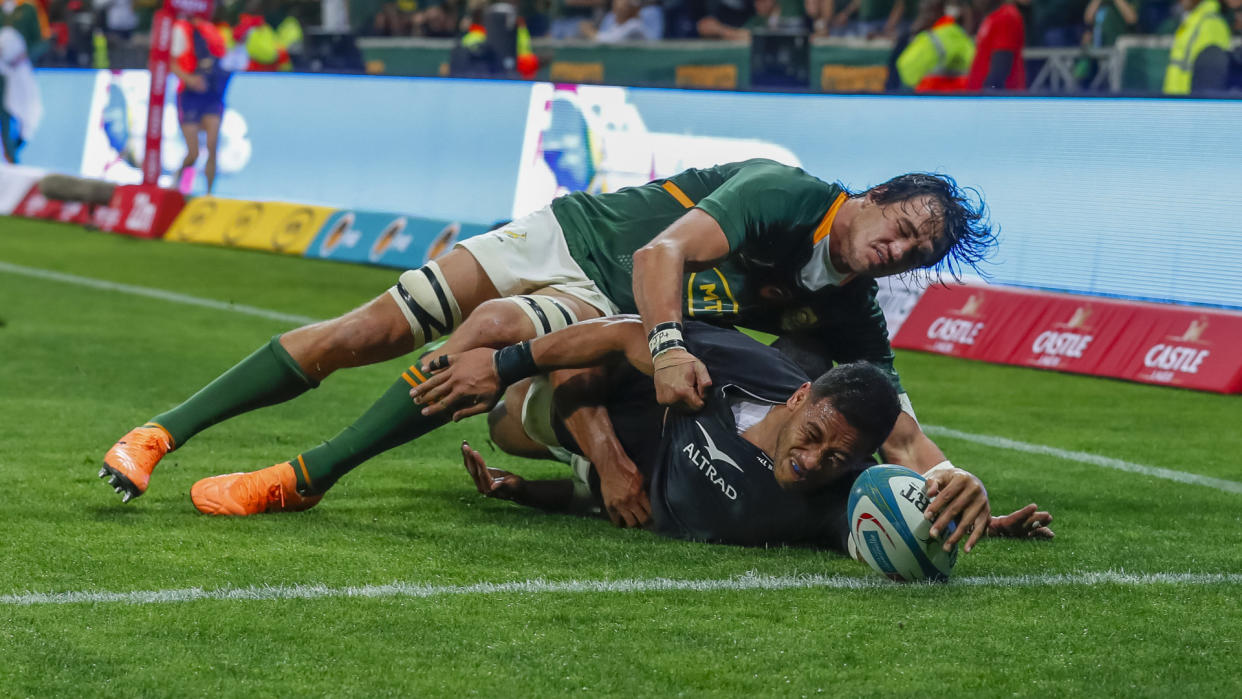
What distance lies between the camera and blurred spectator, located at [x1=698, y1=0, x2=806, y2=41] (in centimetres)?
1870

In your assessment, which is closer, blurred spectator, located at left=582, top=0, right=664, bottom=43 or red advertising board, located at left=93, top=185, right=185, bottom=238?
red advertising board, located at left=93, top=185, right=185, bottom=238

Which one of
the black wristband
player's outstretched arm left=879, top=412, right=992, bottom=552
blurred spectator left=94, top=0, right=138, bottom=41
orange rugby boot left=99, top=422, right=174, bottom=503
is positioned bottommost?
blurred spectator left=94, top=0, right=138, bottom=41

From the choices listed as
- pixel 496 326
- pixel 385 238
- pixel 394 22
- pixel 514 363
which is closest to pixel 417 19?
pixel 394 22

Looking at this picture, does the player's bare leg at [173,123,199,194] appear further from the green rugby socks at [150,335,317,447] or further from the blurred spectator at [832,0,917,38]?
the green rugby socks at [150,335,317,447]

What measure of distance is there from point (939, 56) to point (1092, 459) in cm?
888

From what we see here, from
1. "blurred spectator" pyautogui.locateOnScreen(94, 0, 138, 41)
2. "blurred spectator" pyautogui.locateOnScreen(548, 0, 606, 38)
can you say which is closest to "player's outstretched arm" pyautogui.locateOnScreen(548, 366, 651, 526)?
"blurred spectator" pyautogui.locateOnScreen(548, 0, 606, 38)

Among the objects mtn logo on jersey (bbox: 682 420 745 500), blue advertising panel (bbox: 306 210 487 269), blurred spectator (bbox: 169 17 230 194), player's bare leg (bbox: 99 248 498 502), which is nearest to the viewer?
mtn logo on jersey (bbox: 682 420 745 500)

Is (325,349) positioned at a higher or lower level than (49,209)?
higher

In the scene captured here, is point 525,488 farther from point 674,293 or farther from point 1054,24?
point 1054,24

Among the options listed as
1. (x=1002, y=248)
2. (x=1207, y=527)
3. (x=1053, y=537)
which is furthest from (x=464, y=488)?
(x=1002, y=248)

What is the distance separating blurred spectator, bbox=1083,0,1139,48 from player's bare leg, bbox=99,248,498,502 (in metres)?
11.6

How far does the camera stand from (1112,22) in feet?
52.5

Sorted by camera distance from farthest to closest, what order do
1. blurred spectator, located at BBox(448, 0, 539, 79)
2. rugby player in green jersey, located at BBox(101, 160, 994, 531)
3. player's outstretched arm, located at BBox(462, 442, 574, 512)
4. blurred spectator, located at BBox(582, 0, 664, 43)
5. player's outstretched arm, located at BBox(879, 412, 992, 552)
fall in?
blurred spectator, located at BBox(582, 0, 664, 43)
blurred spectator, located at BBox(448, 0, 539, 79)
player's outstretched arm, located at BBox(462, 442, 574, 512)
rugby player in green jersey, located at BBox(101, 160, 994, 531)
player's outstretched arm, located at BBox(879, 412, 992, 552)

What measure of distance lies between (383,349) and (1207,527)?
2.90 m
